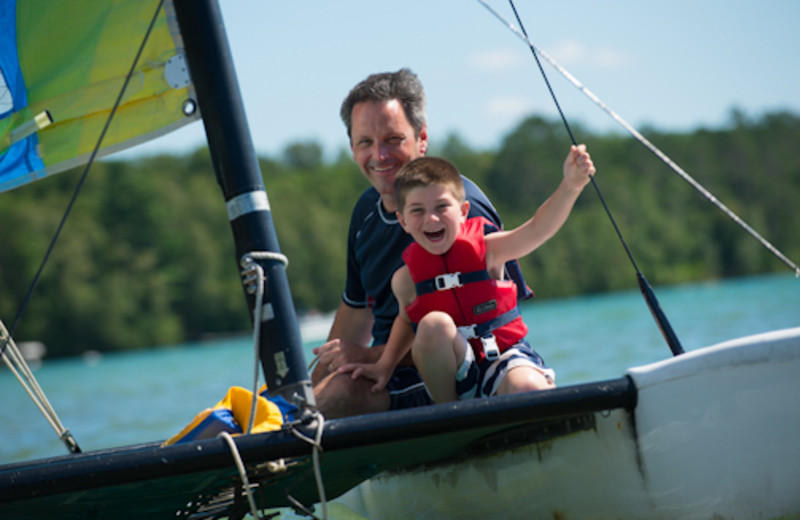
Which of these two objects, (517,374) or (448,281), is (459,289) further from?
(517,374)

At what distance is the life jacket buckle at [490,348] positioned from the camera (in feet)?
9.46

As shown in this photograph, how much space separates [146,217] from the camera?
2231 inches

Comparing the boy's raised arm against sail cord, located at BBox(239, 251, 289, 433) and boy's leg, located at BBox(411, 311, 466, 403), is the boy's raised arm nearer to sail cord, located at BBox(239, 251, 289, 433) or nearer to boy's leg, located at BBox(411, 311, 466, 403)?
boy's leg, located at BBox(411, 311, 466, 403)

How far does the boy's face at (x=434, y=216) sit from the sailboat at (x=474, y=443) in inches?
23.0

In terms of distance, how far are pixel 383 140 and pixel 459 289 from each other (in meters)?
0.76

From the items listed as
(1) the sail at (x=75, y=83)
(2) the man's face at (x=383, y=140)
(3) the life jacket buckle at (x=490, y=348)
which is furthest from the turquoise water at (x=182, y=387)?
(3) the life jacket buckle at (x=490, y=348)

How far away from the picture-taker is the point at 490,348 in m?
2.89

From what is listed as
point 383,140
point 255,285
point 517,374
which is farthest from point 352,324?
point 255,285

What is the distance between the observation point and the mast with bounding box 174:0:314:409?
7.82 ft

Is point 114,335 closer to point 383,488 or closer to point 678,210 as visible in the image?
point 678,210

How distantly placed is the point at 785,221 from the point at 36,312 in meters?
50.6

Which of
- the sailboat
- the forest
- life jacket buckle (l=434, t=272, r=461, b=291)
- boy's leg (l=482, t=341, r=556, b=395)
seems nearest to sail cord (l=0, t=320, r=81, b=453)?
the sailboat

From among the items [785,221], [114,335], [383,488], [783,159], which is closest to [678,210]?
[785,221]

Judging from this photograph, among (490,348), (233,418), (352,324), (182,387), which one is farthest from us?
(182,387)
